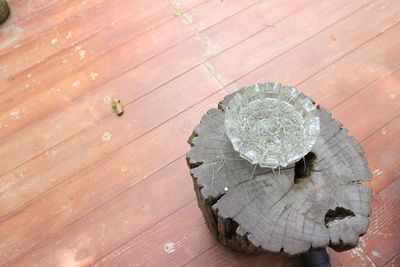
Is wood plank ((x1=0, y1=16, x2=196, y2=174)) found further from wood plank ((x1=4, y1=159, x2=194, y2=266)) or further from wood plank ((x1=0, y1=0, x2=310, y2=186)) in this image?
wood plank ((x1=4, y1=159, x2=194, y2=266))

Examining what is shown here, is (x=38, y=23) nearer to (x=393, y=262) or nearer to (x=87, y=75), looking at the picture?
(x=87, y=75)

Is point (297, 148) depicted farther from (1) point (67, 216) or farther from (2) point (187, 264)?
(1) point (67, 216)

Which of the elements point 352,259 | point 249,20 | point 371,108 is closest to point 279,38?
point 249,20

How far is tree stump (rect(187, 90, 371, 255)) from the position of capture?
0.99 metres

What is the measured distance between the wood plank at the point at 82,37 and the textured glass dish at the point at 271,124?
1127mm

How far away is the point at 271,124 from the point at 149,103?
848mm

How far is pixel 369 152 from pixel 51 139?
139 centimetres

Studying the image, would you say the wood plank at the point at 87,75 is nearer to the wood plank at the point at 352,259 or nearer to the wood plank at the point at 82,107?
the wood plank at the point at 82,107

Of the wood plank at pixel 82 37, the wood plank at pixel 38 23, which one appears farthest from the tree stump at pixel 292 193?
the wood plank at pixel 38 23

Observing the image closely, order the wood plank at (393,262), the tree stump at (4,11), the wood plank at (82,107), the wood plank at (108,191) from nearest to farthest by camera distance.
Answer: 1. the wood plank at (393,262)
2. the wood plank at (108,191)
3. the wood plank at (82,107)
4. the tree stump at (4,11)

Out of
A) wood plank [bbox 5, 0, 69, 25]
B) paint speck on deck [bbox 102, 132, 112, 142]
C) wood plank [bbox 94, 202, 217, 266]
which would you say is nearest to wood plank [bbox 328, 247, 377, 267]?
wood plank [bbox 94, 202, 217, 266]

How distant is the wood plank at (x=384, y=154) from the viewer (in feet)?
5.25

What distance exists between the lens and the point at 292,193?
104 cm

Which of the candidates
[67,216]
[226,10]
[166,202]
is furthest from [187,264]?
[226,10]
